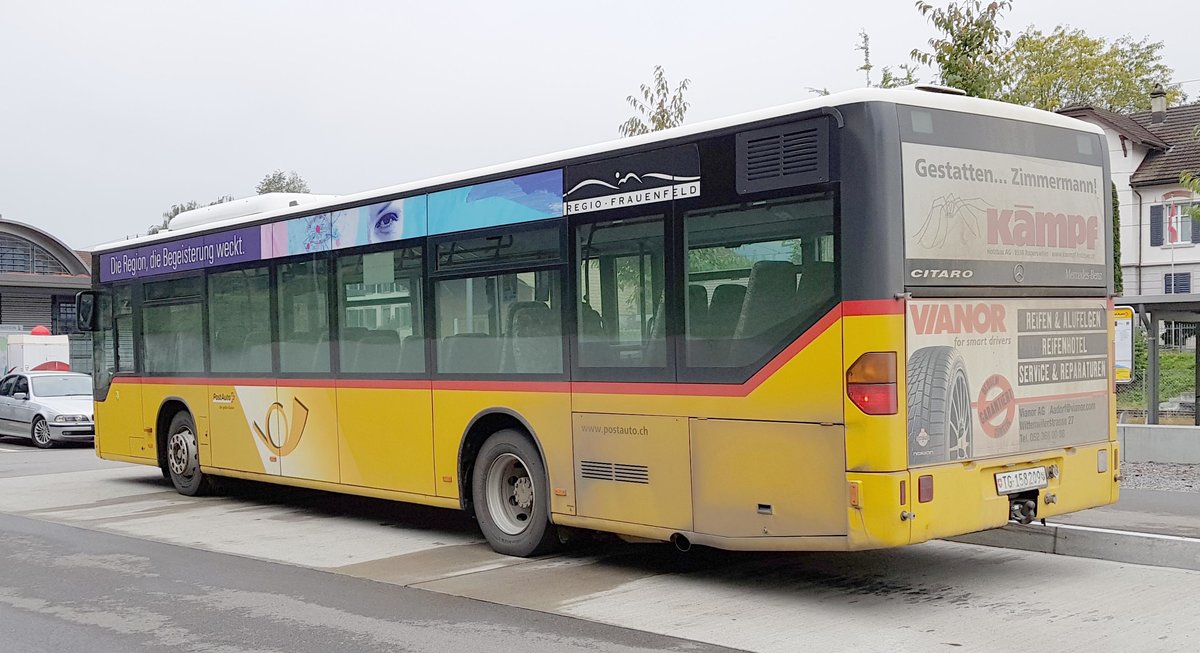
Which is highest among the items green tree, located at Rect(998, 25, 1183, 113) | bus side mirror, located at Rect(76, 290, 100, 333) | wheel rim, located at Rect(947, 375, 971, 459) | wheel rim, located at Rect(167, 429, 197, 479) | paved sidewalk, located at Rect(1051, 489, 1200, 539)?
green tree, located at Rect(998, 25, 1183, 113)

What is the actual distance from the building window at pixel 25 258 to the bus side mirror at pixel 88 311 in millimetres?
37459

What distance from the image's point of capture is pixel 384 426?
1076 centimetres

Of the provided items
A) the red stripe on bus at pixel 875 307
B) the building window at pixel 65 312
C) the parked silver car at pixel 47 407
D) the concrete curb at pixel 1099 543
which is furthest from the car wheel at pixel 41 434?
the building window at pixel 65 312

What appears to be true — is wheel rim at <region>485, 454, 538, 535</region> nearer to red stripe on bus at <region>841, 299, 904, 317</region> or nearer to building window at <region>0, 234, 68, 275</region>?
red stripe on bus at <region>841, 299, 904, 317</region>

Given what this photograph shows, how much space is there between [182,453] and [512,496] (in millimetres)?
5959

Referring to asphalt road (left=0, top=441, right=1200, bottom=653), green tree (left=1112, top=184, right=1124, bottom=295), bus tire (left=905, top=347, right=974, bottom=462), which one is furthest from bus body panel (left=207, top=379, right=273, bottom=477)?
green tree (left=1112, top=184, right=1124, bottom=295)

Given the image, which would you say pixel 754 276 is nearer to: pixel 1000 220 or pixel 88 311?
pixel 1000 220

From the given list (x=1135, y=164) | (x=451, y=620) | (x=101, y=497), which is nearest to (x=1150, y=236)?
(x=1135, y=164)

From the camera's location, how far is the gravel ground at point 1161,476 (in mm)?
13195

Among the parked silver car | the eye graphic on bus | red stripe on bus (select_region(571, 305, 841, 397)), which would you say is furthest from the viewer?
the parked silver car

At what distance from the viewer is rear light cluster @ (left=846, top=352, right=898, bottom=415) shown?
6875 millimetres

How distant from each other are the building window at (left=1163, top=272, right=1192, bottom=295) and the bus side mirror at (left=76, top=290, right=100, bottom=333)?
37.5 meters

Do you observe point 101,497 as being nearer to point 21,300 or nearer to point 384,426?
point 384,426

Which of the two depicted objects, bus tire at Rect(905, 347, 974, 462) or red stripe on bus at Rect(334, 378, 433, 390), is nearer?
bus tire at Rect(905, 347, 974, 462)
